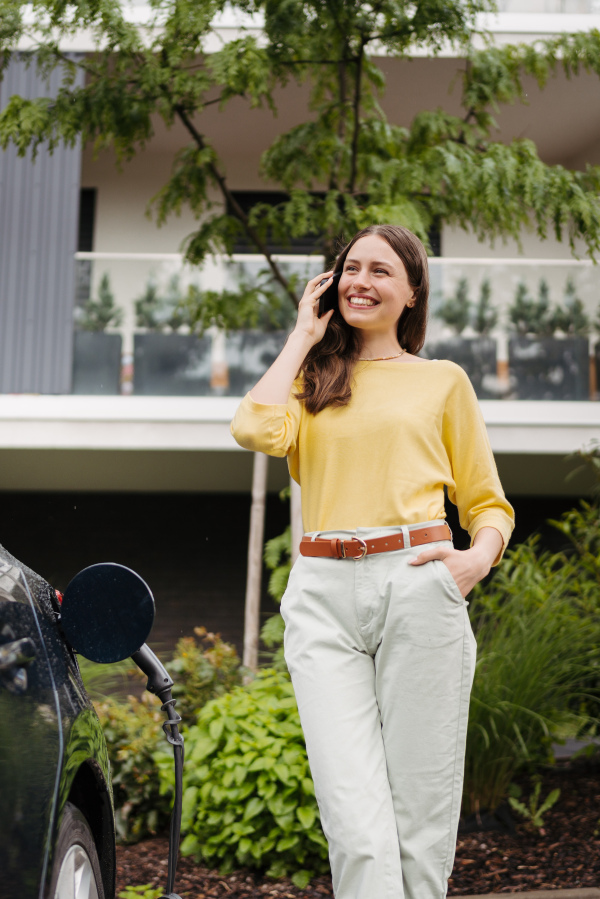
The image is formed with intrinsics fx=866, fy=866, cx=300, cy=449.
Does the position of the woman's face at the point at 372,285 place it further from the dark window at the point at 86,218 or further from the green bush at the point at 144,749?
the dark window at the point at 86,218

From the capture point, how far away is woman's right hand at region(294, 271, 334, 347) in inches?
79.2

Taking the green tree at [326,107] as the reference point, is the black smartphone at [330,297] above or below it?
below

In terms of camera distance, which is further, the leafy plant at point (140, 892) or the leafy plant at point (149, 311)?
the leafy plant at point (149, 311)

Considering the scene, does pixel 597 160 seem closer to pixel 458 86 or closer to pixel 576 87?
pixel 576 87

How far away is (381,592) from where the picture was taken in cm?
179

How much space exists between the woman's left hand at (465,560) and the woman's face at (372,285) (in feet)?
1.84

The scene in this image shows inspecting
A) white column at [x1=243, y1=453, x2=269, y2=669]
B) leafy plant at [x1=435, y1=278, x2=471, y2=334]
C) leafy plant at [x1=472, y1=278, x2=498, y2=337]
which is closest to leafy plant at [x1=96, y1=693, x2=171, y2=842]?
white column at [x1=243, y1=453, x2=269, y2=669]

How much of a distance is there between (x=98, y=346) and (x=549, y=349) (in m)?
4.37

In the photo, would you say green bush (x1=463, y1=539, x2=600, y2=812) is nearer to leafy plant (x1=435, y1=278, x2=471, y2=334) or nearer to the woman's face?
the woman's face

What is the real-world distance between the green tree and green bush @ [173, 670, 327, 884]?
2.35 m

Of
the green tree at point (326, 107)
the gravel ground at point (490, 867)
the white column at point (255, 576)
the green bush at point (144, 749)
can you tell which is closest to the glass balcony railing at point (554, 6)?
the green tree at point (326, 107)

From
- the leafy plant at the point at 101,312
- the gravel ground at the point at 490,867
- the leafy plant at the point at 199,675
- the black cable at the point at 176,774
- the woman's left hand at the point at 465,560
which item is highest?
the leafy plant at the point at 101,312

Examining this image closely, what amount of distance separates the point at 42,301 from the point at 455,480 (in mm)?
7396

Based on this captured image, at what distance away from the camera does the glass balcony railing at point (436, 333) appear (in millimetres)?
8188
